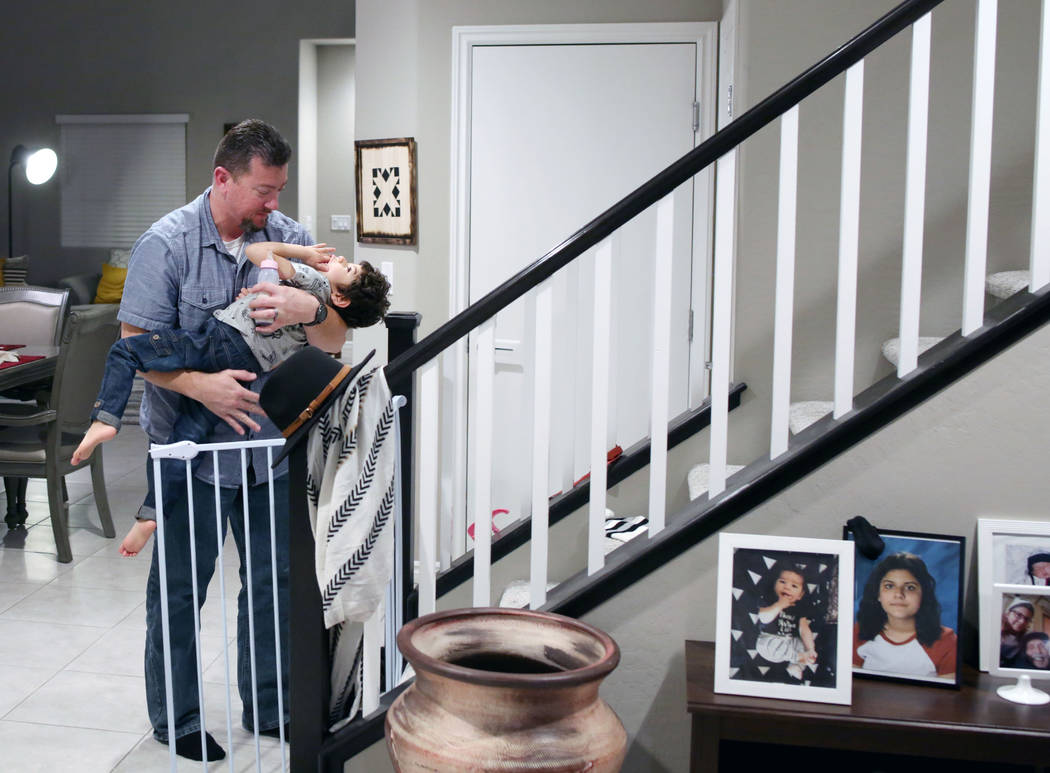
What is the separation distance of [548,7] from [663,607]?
2765 millimetres

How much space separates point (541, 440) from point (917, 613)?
829 millimetres

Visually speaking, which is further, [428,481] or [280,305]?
[280,305]

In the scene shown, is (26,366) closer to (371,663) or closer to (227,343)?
(227,343)

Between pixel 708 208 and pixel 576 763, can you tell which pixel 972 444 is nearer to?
pixel 576 763

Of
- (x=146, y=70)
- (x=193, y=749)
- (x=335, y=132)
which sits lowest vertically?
(x=193, y=749)

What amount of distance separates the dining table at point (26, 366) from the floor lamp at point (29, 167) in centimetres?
322

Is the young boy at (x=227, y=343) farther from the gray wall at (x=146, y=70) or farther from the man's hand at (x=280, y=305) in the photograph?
the gray wall at (x=146, y=70)

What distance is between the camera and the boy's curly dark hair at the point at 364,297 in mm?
2516

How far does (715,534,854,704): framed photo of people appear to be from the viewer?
2035 mm

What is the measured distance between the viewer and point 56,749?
283 cm

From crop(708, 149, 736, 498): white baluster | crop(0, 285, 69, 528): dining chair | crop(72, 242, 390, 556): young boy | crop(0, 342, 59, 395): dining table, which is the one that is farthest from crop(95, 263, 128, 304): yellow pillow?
crop(708, 149, 736, 498): white baluster

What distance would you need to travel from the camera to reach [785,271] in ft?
7.09

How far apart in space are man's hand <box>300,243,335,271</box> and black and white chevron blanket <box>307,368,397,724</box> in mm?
486

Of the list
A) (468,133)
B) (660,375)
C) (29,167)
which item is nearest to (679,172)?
(660,375)
